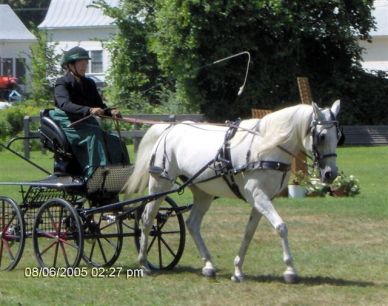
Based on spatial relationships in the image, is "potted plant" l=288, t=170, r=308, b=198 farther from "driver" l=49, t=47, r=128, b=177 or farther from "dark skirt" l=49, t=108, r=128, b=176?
"dark skirt" l=49, t=108, r=128, b=176

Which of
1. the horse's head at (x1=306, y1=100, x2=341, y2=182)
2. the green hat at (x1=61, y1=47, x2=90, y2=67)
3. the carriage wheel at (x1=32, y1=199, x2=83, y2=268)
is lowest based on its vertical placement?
the carriage wheel at (x1=32, y1=199, x2=83, y2=268)

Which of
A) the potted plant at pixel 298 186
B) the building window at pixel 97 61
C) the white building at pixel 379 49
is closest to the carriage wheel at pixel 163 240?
the potted plant at pixel 298 186

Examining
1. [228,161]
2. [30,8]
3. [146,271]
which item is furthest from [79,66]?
[30,8]

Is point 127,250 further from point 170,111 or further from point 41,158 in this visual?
point 170,111

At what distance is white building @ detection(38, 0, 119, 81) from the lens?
58156 mm

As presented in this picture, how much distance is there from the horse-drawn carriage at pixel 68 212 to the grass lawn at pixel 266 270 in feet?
0.86

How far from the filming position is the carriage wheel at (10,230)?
11.0 metres

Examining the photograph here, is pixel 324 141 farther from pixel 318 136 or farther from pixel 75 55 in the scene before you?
pixel 75 55

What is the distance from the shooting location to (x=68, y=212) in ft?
35.0

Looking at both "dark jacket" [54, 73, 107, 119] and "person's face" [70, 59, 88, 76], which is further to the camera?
"person's face" [70, 59, 88, 76]

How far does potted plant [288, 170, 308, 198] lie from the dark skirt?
684 centimetres

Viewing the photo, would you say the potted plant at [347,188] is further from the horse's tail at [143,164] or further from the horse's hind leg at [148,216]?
the horse's hind leg at [148,216]

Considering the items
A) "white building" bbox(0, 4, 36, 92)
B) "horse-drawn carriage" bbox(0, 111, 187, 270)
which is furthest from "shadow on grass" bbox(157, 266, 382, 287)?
"white building" bbox(0, 4, 36, 92)

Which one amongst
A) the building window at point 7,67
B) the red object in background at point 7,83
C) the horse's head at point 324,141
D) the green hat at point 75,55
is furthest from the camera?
the building window at point 7,67
